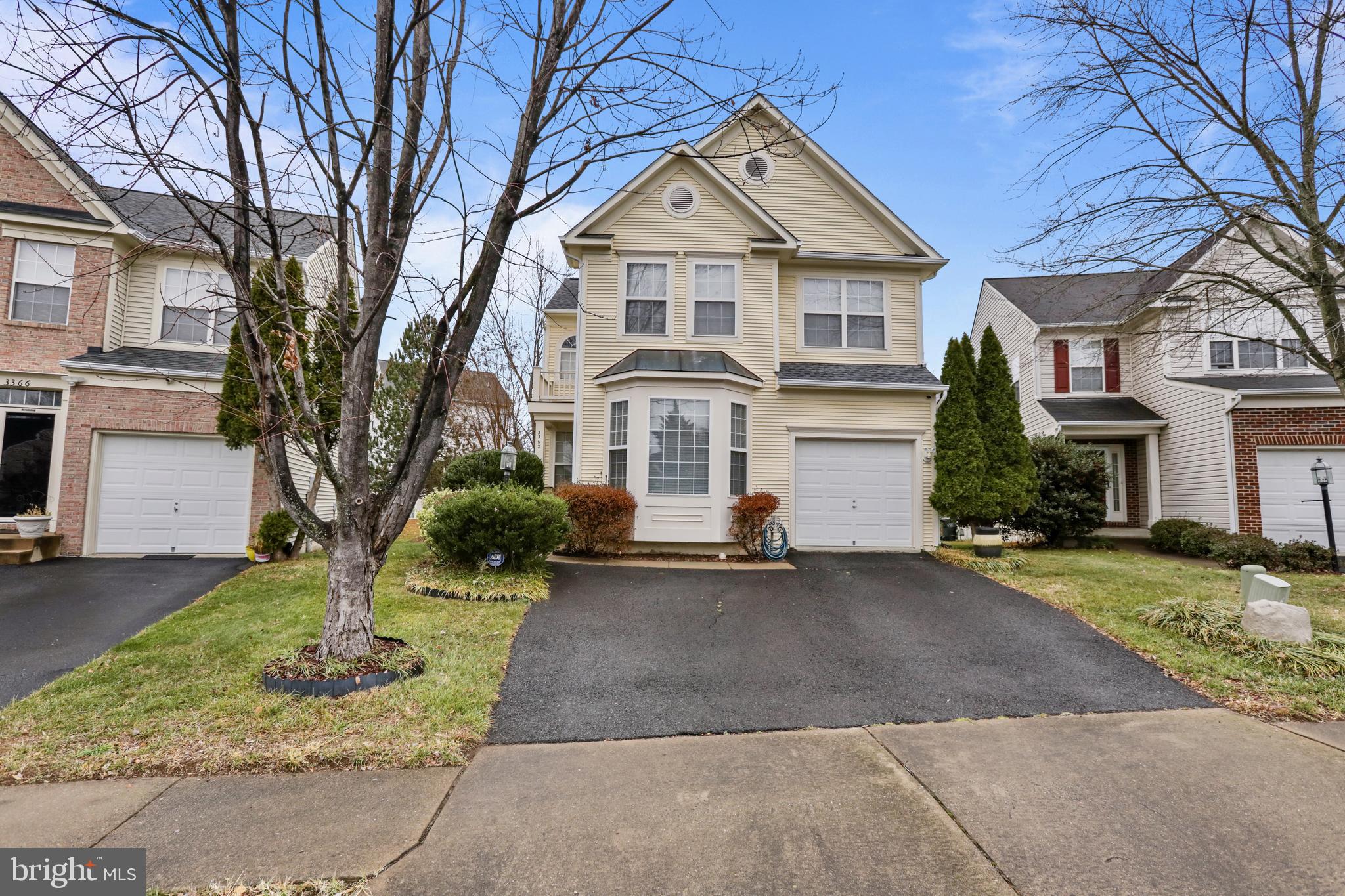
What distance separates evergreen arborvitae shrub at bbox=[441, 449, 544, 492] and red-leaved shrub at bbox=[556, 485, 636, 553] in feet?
8.98

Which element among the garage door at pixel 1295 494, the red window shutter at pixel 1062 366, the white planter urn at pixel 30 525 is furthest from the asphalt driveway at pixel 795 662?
the red window shutter at pixel 1062 366

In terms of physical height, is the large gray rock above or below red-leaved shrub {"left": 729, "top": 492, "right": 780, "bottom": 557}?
below

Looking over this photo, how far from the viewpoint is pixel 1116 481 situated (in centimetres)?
1622

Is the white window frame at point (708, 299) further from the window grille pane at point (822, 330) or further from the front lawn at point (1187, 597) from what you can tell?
the front lawn at point (1187, 597)

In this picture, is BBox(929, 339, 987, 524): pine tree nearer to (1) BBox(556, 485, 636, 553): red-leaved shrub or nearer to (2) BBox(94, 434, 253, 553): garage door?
(1) BBox(556, 485, 636, 553): red-leaved shrub

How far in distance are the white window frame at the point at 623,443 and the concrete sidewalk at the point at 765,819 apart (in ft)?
23.1

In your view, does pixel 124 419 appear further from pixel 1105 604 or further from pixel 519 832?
pixel 1105 604

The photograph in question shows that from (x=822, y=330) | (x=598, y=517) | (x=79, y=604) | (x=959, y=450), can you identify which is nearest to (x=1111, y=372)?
(x=959, y=450)

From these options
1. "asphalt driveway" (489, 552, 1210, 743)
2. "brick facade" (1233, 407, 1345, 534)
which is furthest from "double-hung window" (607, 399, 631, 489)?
"brick facade" (1233, 407, 1345, 534)

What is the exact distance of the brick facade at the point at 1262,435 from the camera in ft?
41.5

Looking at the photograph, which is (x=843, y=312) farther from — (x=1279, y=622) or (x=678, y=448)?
(x=1279, y=622)

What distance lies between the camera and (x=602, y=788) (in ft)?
11.1

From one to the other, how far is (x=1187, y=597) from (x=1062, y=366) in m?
10.5

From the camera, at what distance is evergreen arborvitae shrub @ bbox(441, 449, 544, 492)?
13211 millimetres
